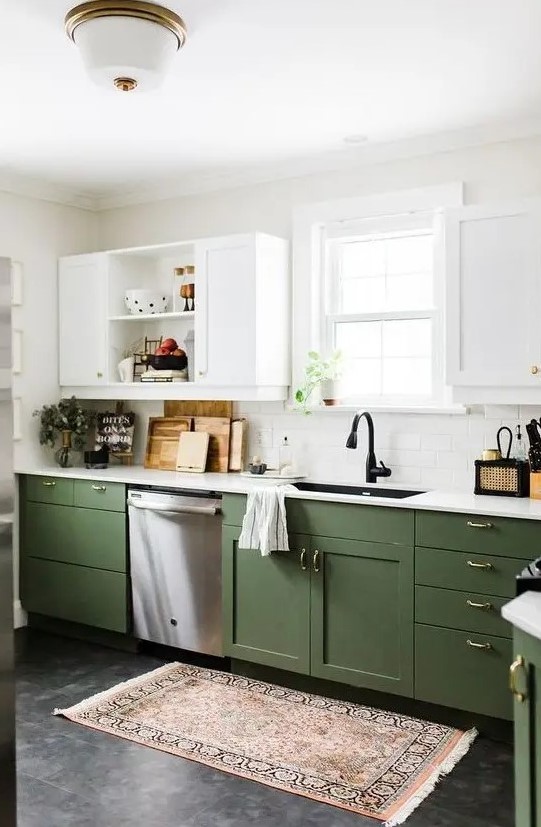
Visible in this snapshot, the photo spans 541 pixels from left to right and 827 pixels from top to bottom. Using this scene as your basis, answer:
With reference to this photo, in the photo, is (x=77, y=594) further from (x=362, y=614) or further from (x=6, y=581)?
(x=6, y=581)

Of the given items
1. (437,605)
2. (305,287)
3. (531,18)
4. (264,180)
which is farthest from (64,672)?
(531,18)

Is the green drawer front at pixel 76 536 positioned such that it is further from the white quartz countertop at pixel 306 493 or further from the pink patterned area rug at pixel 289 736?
the pink patterned area rug at pixel 289 736

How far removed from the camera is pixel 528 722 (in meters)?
1.97

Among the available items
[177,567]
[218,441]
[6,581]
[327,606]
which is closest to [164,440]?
[218,441]

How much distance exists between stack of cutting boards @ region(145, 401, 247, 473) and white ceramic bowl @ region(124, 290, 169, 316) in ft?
1.87

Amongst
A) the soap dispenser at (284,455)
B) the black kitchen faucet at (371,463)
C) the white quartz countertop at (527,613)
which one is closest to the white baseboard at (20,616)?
the soap dispenser at (284,455)

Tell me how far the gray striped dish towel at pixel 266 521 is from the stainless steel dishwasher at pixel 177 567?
0.86 ft

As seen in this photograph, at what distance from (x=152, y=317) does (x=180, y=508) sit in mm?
1241

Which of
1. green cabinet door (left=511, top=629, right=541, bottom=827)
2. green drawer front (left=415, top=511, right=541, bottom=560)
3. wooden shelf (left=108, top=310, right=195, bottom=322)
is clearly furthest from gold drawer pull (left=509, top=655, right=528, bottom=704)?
wooden shelf (left=108, top=310, right=195, bottom=322)

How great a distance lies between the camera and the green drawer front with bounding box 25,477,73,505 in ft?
16.3

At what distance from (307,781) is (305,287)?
2566 millimetres

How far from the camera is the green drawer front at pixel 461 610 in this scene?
3.50 m

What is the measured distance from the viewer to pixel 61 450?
17.4 feet

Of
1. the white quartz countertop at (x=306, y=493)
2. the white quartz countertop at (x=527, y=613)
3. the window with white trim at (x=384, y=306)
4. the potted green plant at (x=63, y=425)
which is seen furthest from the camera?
the potted green plant at (x=63, y=425)
